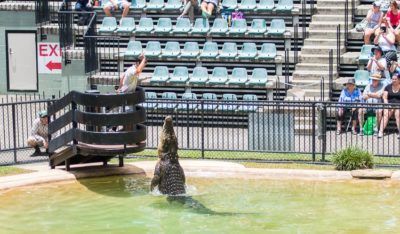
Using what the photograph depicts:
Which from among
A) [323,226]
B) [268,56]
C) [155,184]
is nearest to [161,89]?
[268,56]

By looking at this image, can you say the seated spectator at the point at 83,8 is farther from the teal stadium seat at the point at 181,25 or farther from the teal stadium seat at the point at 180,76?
the teal stadium seat at the point at 180,76

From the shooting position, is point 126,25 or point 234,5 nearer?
point 234,5

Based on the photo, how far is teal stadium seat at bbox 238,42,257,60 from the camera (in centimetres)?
3103

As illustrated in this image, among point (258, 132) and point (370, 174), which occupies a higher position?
point (258, 132)

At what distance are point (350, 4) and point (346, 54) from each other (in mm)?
1903

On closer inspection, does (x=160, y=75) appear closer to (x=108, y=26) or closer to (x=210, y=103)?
(x=108, y=26)

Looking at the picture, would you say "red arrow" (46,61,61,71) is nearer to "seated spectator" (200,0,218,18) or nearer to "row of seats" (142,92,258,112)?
"seated spectator" (200,0,218,18)

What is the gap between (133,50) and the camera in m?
32.2

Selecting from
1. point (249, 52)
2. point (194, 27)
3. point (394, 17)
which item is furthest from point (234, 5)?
point (394, 17)

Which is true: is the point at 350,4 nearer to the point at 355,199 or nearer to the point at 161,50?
the point at 161,50

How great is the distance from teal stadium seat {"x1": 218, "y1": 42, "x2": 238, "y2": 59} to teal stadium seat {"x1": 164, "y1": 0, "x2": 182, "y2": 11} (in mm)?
2642

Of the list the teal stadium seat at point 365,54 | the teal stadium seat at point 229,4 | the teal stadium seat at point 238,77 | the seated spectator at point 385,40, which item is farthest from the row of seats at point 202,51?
the seated spectator at point 385,40

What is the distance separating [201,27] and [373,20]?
5021 mm

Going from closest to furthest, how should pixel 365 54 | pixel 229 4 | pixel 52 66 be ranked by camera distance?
pixel 365 54 → pixel 229 4 → pixel 52 66
